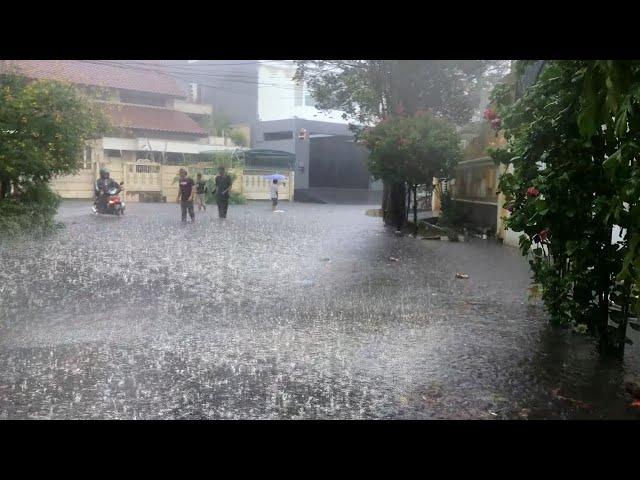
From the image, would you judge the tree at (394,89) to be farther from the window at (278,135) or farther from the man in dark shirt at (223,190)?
the window at (278,135)

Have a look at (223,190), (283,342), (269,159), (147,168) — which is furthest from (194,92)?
(283,342)

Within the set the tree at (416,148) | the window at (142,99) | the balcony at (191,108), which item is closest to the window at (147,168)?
the window at (142,99)

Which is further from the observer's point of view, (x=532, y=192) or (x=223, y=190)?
(x=223, y=190)

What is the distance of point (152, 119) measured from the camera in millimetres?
25250

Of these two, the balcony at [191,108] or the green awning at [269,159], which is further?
the green awning at [269,159]

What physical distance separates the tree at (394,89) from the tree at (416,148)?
120 centimetres

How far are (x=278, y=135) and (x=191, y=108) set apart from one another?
514cm

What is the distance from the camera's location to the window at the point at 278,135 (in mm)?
31425

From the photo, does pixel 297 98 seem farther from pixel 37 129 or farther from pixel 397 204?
pixel 37 129

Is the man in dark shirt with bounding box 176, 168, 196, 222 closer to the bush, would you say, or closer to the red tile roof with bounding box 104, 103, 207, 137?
the bush
